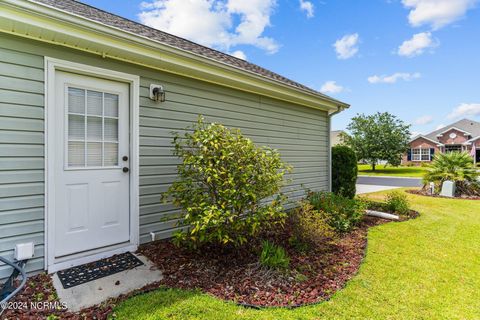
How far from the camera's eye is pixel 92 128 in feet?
10.6

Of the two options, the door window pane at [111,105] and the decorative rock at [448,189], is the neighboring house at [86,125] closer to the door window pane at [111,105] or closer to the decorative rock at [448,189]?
the door window pane at [111,105]

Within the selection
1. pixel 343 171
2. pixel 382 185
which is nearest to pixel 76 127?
pixel 343 171

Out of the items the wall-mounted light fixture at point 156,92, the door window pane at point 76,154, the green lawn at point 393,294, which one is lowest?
the green lawn at point 393,294

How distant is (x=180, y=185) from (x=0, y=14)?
2.41 metres

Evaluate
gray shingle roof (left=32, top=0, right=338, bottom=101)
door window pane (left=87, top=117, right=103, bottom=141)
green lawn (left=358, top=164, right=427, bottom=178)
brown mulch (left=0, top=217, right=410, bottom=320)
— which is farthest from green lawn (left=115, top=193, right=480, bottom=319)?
green lawn (left=358, top=164, right=427, bottom=178)

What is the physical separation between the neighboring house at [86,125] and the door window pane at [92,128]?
1 cm

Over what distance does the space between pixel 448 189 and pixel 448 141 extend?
2668cm

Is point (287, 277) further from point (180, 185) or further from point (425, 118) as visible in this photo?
point (425, 118)

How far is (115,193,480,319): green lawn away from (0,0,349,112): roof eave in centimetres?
289

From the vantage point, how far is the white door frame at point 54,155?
9.25ft

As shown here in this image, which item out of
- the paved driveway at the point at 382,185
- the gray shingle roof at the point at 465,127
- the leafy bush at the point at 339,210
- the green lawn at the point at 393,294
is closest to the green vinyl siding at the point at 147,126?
the leafy bush at the point at 339,210

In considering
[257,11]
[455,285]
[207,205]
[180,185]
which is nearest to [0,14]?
[180,185]

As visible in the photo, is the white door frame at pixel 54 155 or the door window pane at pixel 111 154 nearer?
the white door frame at pixel 54 155

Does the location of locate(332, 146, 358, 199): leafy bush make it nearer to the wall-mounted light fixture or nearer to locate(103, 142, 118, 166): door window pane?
the wall-mounted light fixture
